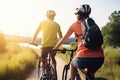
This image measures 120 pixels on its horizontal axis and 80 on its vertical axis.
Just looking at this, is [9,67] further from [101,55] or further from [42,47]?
[101,55]

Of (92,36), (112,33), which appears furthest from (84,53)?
(112,33)

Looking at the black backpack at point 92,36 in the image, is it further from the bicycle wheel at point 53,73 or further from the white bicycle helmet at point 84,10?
the bicycle wheel at point 53,73

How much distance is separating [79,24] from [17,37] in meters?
33.8

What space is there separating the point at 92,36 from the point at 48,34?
340 centimetres

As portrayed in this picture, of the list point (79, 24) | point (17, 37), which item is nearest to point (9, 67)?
point (79, 24)

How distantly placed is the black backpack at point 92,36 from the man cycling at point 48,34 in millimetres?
3199

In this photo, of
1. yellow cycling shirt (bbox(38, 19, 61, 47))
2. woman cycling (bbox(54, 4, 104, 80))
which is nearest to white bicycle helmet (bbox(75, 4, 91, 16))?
woman cycling (bbox(54, 4, 104, 80))

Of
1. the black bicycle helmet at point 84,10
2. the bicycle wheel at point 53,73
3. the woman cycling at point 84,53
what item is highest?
the black bicycle helmet at point 84,10

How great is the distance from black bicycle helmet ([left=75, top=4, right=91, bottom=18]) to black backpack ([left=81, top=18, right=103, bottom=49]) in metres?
0.26

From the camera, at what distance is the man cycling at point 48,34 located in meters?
9.40

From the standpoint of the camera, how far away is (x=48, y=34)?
9438 millimetres

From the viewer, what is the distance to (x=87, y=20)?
6.30 m

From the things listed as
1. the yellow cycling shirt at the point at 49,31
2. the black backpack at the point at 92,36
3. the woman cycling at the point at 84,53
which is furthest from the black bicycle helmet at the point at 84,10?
the yellow cycling shirt at the point at 49,31

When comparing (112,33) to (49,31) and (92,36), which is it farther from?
(92,36)
